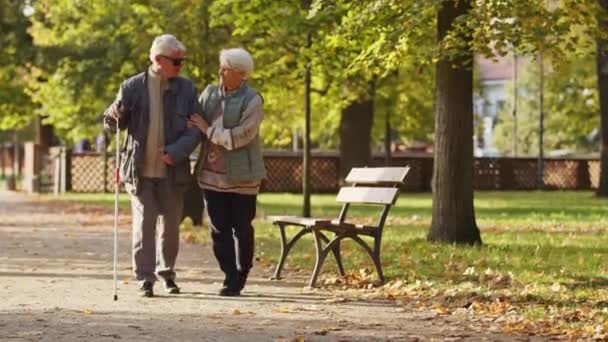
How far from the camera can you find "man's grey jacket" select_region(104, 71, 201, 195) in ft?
36.3

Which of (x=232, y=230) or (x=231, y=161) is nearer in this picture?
(x=231, y=161)

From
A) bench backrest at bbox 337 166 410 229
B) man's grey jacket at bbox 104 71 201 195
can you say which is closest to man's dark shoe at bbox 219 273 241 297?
man's grey jacket at bbox 104 71 201 195

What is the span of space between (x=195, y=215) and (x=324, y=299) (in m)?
11.7

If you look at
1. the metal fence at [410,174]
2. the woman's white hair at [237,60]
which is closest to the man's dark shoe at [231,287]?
the woman's white hair at [237,60]

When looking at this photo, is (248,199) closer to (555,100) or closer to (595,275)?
(595,275)

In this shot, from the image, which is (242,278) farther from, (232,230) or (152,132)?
(152,132)

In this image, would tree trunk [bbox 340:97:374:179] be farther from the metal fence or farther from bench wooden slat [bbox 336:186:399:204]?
bench wooden slat [bbox 336:186:399:204]

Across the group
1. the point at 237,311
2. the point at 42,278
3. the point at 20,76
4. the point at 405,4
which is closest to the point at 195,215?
the point at 405,4

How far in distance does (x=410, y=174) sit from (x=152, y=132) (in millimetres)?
34480

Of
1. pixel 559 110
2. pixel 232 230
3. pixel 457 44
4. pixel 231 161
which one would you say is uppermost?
pixel 559 110

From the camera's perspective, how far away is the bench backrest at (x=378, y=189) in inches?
482

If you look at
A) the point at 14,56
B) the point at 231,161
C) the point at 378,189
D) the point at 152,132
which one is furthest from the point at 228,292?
the point at 14,56

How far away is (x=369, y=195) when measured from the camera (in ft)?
42.0

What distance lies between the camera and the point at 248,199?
1133 centimetres
